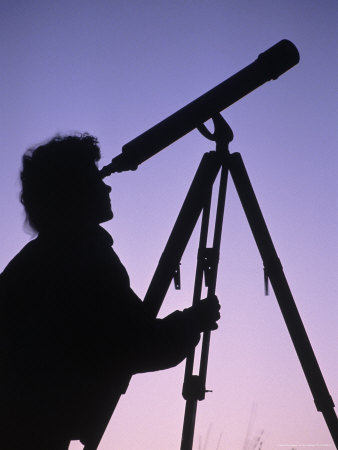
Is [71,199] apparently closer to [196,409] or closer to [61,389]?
[61,389]

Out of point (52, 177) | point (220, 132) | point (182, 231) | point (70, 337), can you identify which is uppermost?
point (220, 132)

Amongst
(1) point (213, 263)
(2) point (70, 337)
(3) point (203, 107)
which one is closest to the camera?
(2) point (70, 337)

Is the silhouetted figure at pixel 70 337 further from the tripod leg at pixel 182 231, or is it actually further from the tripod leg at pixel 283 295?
the tripod leg at pixel 283 295

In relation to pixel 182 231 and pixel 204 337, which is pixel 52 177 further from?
pixel 204 337

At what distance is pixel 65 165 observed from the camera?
2.18 m

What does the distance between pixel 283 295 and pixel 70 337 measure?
1046 millimetres

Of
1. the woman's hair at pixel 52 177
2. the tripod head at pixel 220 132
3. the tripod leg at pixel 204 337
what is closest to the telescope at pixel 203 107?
the tripod head at pixel 220 132

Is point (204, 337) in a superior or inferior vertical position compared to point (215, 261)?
inferior

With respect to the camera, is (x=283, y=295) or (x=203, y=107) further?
(x=203, y=107)

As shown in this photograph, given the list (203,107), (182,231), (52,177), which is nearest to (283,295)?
(182,231)

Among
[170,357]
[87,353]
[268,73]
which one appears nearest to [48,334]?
[87,353]

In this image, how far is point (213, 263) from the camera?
7.42 ft

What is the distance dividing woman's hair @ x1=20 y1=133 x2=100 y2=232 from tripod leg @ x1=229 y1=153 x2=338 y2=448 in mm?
743

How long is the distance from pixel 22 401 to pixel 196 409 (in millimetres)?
807
